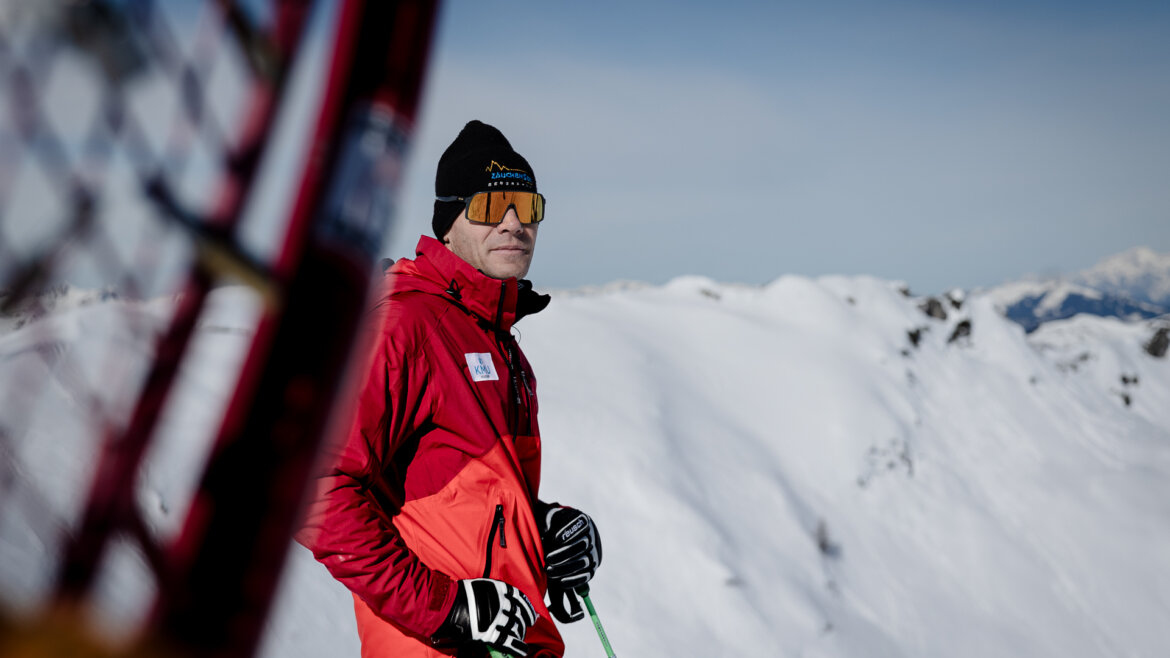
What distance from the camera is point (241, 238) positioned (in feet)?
1.77

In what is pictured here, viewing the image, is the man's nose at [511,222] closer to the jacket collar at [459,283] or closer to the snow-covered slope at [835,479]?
the jacket collar at [459,283]

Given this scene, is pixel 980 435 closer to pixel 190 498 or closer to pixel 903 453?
pixel 903 453

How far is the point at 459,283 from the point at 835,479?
7.05 m

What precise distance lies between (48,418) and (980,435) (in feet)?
35.8

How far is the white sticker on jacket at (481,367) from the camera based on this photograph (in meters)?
1.77

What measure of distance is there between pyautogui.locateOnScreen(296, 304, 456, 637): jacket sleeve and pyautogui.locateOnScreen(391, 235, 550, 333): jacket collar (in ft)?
0.89

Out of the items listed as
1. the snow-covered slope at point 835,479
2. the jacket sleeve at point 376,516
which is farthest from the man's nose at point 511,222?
the snow-covered slope at point 835,479

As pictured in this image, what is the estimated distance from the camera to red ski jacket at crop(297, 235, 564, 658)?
59.4 inches

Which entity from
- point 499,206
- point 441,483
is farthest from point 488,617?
point 499,206

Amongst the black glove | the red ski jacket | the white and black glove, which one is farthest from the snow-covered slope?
the black glove

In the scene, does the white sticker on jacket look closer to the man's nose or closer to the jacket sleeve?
the jacket sleeve

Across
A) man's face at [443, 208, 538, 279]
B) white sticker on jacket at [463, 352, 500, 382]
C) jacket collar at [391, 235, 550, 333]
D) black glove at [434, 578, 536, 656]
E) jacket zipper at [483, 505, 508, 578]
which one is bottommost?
black glove at [434, 578, 536, 656]

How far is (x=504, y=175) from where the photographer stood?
7.14 ft

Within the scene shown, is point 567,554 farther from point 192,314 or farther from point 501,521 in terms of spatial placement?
point 192,314
